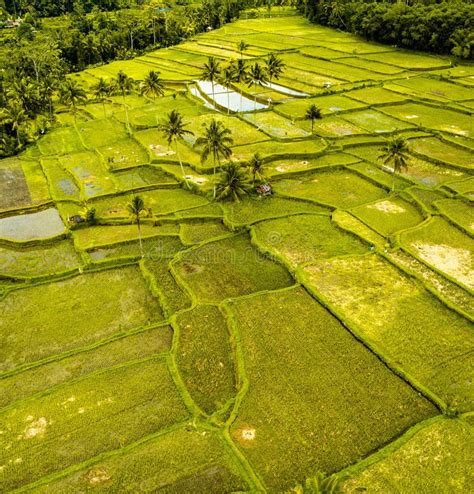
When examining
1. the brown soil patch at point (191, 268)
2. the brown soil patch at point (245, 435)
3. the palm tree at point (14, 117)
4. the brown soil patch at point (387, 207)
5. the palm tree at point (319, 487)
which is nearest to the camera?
the palm tree at point (319, 487)

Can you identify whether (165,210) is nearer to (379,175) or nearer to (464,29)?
(379,175)

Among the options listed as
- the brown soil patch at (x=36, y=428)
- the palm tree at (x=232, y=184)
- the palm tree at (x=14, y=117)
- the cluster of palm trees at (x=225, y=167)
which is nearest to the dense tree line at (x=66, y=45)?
the palm tree at (x=14, y=117)

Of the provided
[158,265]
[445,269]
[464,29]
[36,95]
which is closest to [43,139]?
[36,95]

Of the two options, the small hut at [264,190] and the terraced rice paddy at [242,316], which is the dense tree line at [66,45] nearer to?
the terraced rice paddy at [242,316]

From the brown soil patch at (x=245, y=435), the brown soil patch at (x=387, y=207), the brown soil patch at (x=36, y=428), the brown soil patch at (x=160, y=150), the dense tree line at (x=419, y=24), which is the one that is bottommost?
the brown soil patch at (x=36, y=428)

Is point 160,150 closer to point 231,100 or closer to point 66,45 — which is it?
point 231,100

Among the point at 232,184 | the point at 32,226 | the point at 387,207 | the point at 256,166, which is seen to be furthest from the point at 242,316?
the point at 32,226
